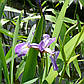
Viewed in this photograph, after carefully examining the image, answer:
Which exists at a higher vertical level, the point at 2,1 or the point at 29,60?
the point at 2,1

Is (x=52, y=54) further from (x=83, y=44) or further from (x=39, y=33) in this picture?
(x=83, y=44)

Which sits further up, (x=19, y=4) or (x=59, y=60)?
(x=19, y=4)

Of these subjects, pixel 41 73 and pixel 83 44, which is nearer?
pixel 41 73

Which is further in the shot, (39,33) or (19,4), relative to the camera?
(19,4)

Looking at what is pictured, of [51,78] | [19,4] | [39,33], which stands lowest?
[51,78]

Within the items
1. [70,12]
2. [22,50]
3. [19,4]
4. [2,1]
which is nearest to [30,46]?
[22,50]

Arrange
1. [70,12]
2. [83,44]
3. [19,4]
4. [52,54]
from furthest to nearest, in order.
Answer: [19,4], [70,12], [83,44], [52,54]

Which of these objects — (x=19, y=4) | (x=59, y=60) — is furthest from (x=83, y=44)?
(x=19, y=4)

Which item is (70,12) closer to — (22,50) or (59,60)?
(59,60)

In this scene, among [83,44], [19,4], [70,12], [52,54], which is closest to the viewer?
[52,54]
